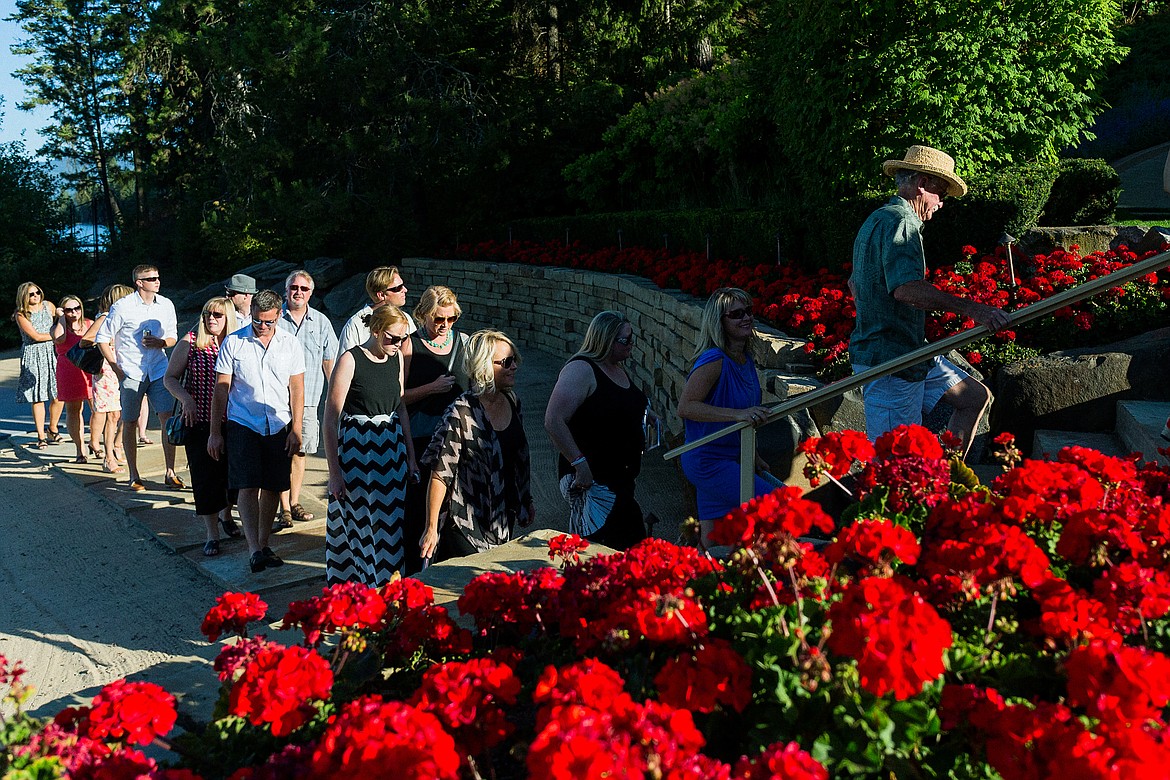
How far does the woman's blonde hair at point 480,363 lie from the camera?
4.69 meters

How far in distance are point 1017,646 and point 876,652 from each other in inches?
28.9

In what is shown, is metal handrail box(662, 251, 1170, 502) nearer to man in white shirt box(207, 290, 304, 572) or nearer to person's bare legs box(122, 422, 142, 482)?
man in white shirt box(207, 290, 304, 572)

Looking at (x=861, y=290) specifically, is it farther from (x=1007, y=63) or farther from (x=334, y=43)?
(x=334, y=43)

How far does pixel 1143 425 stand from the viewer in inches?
202

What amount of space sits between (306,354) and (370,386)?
2.13 m

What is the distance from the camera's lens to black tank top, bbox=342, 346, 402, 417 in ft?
16.9

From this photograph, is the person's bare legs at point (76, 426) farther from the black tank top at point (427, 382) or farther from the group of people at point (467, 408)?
the black tank top at point (427, 382)

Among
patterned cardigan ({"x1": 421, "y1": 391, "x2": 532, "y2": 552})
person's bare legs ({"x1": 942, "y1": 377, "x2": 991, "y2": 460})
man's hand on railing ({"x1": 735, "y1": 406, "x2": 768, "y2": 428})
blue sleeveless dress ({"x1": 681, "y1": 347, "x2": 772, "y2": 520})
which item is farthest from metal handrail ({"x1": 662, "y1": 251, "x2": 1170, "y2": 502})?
patterned cardigan ({"x1": 421, "y1": 391, "x2": 532, "y2": 552})

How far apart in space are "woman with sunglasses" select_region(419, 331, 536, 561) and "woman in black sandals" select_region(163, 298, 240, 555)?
2160 millimetres

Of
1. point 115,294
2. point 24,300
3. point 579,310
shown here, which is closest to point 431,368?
point 115,294

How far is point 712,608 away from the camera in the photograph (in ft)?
7.47

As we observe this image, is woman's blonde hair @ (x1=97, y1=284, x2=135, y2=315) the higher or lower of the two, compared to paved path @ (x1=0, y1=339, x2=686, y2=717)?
higher

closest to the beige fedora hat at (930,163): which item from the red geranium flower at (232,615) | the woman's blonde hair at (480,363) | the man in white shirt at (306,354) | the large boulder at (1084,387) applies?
the large boulder at (1084,387)

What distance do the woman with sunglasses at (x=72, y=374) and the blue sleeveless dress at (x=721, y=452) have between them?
6.63 m
